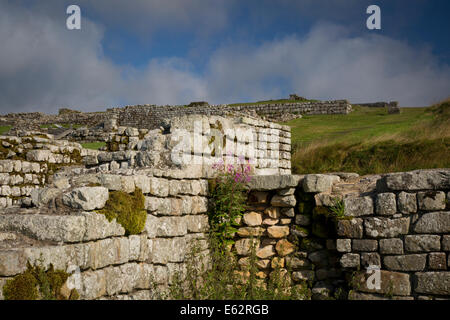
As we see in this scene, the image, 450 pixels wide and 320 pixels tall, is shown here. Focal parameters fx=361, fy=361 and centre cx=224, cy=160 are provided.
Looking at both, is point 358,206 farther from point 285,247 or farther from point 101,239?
point 101,239

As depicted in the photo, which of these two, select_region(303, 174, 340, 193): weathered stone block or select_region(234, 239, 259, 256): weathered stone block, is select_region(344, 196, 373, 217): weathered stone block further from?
select_region(234, 239, 259, 256): weathered stone block

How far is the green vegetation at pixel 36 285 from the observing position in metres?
3.08

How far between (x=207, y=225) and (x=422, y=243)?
3.36 metres

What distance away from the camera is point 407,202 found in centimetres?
553

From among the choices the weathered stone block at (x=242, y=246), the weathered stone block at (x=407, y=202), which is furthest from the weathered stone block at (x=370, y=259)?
the weathered stone block at (x=242, y=246)

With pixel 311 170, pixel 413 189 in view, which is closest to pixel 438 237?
pixel 413 189

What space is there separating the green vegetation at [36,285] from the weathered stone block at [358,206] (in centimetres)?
437

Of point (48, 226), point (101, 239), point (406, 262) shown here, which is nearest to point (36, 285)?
point (48, 226)

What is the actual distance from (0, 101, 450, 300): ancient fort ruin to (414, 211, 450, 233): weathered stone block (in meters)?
0.01

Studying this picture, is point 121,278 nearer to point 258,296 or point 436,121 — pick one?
point 258,296

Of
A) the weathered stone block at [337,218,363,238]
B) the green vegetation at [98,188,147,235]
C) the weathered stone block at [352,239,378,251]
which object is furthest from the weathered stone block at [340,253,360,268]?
the green vegetation at [98,188,147,235]

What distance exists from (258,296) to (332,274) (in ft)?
7.50

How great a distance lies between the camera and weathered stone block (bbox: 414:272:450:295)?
522 centimetres
